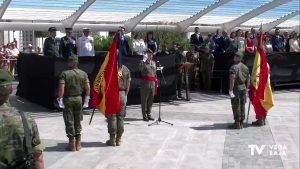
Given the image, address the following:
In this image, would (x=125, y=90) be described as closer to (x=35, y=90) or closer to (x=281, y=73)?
(x=35, y=90)

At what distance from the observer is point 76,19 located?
23.1 metres

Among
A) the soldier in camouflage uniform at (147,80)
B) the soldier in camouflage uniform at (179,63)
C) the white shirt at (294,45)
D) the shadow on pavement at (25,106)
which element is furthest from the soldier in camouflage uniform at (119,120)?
the white shirt at (294,45)

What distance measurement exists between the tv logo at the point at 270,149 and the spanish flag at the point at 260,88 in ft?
6.77

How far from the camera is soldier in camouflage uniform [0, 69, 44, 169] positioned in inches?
158

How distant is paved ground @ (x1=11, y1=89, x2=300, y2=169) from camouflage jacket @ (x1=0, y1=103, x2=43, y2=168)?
3700 millimetres

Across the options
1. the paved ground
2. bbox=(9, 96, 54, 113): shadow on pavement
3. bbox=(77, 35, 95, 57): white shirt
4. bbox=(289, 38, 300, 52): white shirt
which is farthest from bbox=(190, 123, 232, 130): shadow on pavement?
bbox=(289, 38, 300, 52): white shirt

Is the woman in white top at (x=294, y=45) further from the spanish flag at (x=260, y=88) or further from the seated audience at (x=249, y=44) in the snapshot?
the spanish flag at (x=260, y=88)

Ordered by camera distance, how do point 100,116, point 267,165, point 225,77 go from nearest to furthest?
point 267,165 < point 100,116 < point 225,77

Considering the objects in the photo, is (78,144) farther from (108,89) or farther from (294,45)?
(294,45)

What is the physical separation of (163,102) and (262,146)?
6141 mm

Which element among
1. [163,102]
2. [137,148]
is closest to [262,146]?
Answer: [137,148]

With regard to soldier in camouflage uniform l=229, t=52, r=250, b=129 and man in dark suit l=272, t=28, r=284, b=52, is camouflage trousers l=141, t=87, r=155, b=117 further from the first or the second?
man in dark suit l=272, t=28, r=284, b=52

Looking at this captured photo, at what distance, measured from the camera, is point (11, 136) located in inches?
159

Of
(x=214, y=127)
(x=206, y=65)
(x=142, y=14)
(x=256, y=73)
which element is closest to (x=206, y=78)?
(x=206, y=65)
